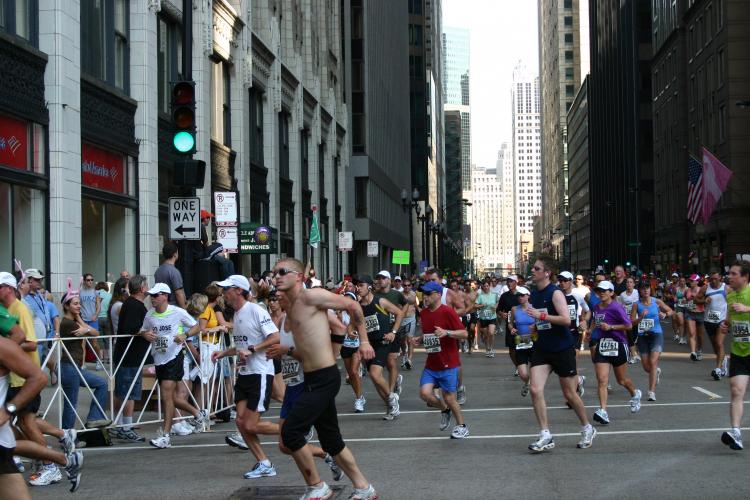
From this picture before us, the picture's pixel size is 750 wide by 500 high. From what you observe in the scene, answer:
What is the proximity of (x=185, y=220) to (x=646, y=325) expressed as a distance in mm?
7749

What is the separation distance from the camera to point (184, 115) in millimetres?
14188

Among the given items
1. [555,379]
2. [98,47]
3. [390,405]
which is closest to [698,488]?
[390,405]

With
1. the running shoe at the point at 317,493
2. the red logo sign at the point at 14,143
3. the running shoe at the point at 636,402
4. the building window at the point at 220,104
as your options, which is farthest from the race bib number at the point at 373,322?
the building window at the point at 220,104

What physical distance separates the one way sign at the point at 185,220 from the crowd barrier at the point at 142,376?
151 cm

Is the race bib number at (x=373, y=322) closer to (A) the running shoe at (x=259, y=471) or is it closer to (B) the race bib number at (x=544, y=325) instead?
(B) the race bib number at (x=544, y=325)

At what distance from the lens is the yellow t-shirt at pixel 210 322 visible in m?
15.4

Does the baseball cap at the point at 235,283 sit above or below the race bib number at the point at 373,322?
above

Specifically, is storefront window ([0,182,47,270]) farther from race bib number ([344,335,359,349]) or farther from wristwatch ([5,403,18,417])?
wristwatch ([5,403,18,417])

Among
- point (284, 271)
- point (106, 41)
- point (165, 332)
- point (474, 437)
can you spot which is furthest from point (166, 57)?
point (284, 271)

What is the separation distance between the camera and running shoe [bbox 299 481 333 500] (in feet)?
28.1

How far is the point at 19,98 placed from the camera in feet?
59.5

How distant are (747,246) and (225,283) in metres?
54.2

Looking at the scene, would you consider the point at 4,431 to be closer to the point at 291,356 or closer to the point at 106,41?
the point at 291,356

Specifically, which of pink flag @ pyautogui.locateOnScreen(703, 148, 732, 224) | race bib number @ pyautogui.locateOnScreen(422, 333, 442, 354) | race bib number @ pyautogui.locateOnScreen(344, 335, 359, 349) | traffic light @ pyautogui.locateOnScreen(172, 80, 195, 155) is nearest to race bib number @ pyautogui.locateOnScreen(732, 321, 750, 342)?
race bib number @ pyautogui.locateOnScreen(422, 333, 442, 354)
